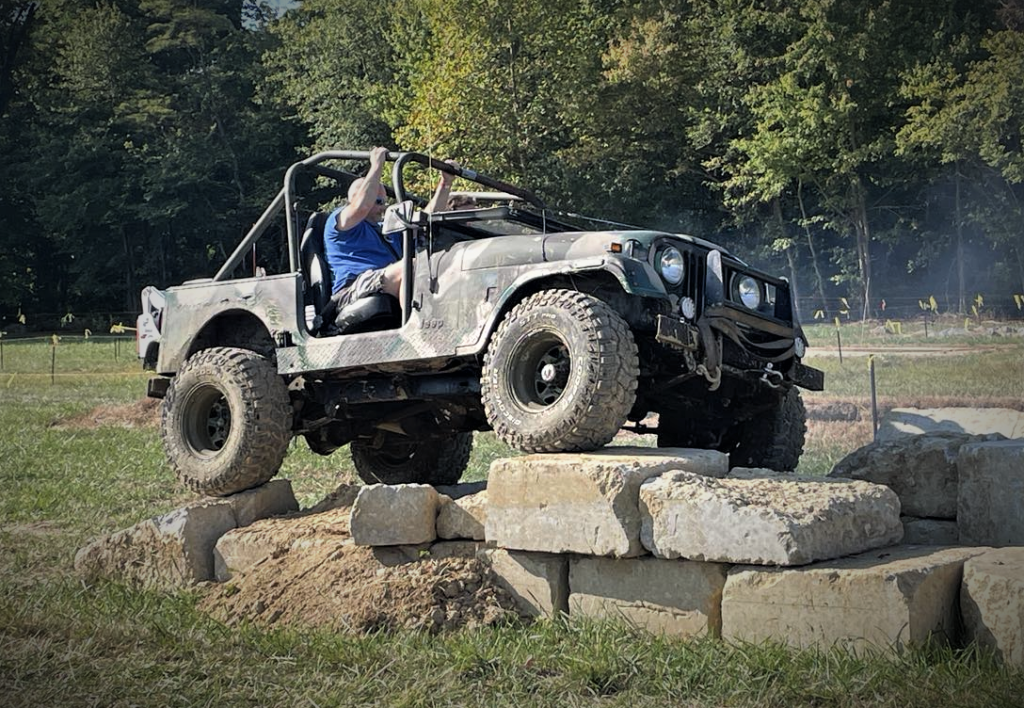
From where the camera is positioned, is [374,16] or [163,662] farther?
[374,16]

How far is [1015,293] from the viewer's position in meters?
23.8

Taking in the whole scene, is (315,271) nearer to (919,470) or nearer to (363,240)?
(363,240)

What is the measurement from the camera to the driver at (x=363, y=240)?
8.50 meters

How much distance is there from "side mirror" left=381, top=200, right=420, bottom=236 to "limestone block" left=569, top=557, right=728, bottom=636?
92.5 inches

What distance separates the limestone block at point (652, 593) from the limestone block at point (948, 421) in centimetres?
290

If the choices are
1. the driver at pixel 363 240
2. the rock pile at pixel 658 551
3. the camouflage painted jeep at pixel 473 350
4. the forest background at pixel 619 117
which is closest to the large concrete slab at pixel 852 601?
the rock pile at pixel 658 551

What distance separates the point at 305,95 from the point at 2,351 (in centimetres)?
936

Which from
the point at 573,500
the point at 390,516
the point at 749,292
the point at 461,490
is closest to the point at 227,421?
the point at 461,490

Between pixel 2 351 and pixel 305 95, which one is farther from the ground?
pixel 305 95

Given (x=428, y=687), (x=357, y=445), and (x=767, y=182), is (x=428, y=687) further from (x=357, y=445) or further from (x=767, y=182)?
(x=767, y=182)

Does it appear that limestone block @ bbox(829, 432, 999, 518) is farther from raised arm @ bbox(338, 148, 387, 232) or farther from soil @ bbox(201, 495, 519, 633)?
raised arm @ bbox(338, 148, 387, 232)

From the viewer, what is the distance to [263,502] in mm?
8570

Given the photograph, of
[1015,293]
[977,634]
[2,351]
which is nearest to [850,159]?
[1015,293]

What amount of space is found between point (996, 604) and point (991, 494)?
124cm
